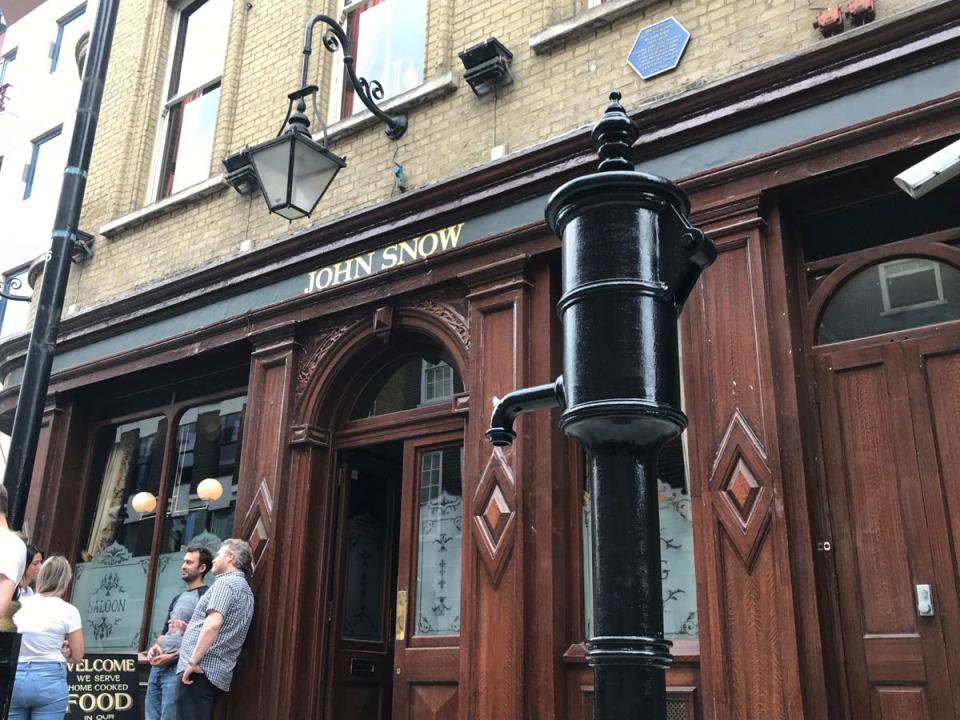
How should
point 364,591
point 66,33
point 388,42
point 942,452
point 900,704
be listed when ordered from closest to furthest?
point 900,704 → point 942,452 → point 364,591 → point 388,42 → point 66,33

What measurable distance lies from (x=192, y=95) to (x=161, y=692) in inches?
249

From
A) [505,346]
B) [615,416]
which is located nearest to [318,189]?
[505,346]

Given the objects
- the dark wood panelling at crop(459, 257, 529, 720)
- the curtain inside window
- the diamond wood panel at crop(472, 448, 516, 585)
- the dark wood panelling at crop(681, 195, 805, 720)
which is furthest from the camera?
the curtain inside window

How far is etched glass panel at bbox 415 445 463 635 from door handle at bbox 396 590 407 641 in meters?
0.09

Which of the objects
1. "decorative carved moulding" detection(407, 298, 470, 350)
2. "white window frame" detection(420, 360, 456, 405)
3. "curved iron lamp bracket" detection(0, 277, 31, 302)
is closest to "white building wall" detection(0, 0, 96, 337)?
"curved iron lamp bracket" detection(0, 277, 31, 302)

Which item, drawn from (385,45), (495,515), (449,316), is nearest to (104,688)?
(495,515)

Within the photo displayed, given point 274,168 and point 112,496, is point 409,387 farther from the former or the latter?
point 112,496

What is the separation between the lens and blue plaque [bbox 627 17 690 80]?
633cm

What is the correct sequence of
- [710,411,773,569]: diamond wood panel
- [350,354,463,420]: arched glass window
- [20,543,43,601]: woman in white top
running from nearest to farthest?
[710,411,773,569]: diamond wood panel → [20,543,43,601]: woman in white top → [350,354,463,420]: arched glass window

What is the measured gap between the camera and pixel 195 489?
8.81 metres

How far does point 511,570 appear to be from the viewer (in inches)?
236

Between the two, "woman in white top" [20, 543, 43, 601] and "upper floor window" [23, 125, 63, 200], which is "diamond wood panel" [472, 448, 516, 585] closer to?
"woman in white top" [20, 543, 43, 601]

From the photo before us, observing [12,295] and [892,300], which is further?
[12,295]

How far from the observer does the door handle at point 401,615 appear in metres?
6.76
